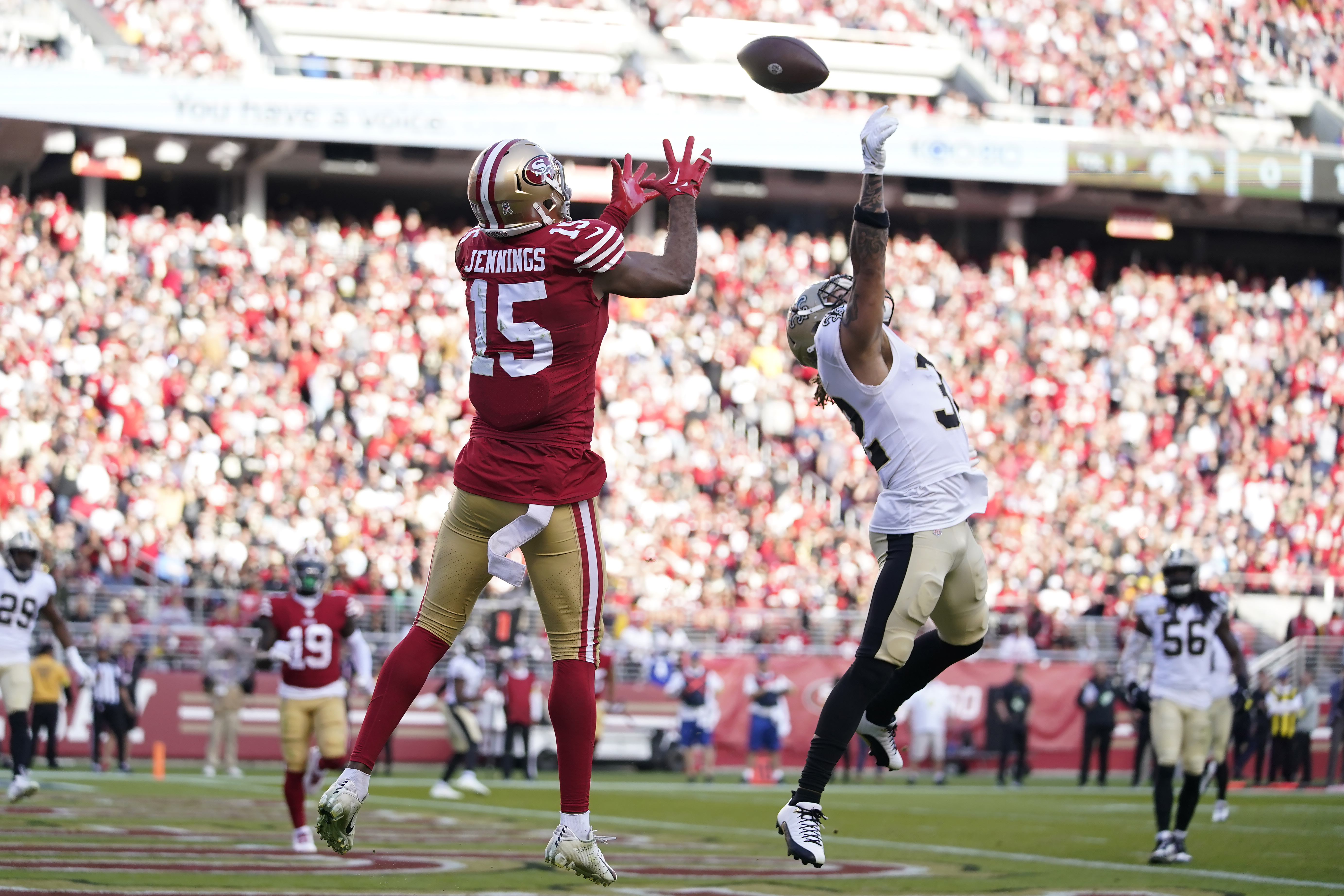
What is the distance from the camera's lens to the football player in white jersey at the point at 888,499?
Answer: 19.9ft

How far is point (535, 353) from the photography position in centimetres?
573

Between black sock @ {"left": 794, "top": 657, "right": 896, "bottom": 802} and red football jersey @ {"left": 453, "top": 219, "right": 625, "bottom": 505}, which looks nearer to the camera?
red football jersey @ {"left": 453, "top": 219, "right": 625, "bottom": 505}

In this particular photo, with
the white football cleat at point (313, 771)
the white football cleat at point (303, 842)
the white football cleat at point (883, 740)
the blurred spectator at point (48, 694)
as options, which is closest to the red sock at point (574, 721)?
the white football cleat at point (883, 740)

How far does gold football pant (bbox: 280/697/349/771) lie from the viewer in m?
10.9

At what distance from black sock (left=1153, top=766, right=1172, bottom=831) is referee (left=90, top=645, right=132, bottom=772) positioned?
37.6 ft

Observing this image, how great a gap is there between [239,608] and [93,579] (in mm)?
1724

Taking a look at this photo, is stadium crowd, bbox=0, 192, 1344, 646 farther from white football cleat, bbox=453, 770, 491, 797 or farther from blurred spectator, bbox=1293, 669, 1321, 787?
white football cleat, bbox=453, 770, 491, 797

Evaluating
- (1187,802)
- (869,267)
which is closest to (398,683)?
(869,267)

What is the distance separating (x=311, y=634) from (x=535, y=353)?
5.96m

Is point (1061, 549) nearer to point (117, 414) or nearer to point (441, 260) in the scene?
point (441, 260)

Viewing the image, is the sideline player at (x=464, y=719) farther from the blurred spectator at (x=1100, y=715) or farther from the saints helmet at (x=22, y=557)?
the blurred spectator at (x=1100, y=715)

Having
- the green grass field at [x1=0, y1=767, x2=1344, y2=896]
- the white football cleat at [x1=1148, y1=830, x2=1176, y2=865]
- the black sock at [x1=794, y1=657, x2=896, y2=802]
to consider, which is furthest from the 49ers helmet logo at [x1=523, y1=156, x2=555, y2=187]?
the white football cleat at [x1=1148, y1=830, x2=1176, y2=865]

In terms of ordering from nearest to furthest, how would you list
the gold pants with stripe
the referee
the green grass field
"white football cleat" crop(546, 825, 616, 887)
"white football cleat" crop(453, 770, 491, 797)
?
"white football cleat" crop(546, 825, 616, 887) → the gold pants with stripe → the green grass field → "white football cleat" crop(453, 770, 491, 797) → the referee

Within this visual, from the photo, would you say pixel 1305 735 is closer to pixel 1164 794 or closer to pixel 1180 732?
pixel 1180 732
